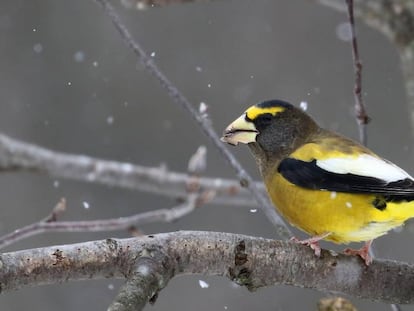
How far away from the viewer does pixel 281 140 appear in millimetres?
3531

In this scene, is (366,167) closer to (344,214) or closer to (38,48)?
(344,214)

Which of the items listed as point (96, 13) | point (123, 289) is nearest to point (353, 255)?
point (123, 289)

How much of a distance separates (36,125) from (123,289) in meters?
5.91

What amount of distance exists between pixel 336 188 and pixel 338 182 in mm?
25

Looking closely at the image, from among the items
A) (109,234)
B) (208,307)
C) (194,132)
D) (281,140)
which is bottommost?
(208,307)

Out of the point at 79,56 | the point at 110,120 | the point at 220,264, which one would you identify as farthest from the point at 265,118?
the point at 79,56

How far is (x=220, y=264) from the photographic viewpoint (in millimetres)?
2541

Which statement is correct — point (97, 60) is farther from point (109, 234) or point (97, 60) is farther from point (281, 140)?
point (281, 140)

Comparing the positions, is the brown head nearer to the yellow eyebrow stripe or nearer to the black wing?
the yellow eyebrow stripe

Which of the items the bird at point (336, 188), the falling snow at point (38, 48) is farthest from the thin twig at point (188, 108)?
the falling snow at point (38, 48)

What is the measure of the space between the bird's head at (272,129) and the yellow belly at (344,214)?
0.33 metres

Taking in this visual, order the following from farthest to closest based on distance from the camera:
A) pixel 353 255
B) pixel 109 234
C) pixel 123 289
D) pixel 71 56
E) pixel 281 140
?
pixel 71 56, pixel 109 234, pixel 281 140, pixel 353 255, pixel 123 289

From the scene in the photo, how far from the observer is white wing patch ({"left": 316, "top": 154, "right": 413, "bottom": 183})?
10.3ft

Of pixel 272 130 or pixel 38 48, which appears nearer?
pixel 272 130
